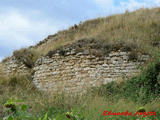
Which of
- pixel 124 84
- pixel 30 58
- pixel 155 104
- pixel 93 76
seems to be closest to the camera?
pixel 155 104

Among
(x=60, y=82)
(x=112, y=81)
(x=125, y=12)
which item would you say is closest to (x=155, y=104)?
(x=112, y=81)

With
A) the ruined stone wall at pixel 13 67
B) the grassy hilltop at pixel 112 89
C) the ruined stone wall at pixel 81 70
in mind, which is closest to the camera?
the grassy hilltop at pixel 112 89

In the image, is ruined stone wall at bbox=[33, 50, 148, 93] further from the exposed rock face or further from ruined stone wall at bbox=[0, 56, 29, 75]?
ruined stone wall at bbox=[0, 56, 29, 75]

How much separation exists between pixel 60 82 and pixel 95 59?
1927 millimetres

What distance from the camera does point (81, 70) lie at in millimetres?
8984

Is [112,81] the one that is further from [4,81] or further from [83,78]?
[4,81]

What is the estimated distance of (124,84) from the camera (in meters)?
7.67

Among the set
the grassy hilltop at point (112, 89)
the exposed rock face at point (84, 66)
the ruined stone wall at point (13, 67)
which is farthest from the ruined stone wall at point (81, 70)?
the ruined stone wall at point (13, 67)

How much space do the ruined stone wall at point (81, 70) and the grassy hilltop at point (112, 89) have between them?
1.59 feet

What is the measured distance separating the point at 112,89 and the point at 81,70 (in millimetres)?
1854

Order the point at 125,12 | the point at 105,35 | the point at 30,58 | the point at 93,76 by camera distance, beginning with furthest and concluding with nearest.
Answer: the point at 125,12 → the point at 30,58 → the point at 105,35 → the point at 93,76

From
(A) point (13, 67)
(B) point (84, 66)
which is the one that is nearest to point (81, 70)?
(B) point (84, 66)

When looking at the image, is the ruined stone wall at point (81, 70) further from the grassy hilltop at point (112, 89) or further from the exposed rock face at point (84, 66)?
the grassy hilltop at point (112, 89)

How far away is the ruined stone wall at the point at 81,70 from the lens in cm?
840
